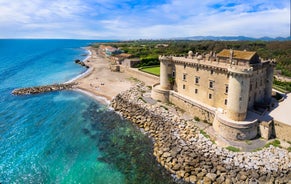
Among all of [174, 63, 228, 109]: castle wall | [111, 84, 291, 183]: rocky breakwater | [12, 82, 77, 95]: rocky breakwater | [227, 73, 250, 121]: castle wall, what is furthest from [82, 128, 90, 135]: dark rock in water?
[12, 82, 77, 95]: rocky breakwater

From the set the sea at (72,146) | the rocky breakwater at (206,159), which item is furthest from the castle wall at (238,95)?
the sea at (72,146)

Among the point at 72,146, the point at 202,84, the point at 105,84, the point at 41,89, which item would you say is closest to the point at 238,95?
the point at 202,84

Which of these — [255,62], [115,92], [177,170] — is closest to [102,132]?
[177,170]

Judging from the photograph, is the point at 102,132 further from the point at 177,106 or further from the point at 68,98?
the point at 68,98

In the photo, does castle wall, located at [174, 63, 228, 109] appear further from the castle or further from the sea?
the sea

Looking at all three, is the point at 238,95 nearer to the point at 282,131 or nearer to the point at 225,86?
the point at 225,86

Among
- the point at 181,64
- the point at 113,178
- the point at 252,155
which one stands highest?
the point at 181,64
